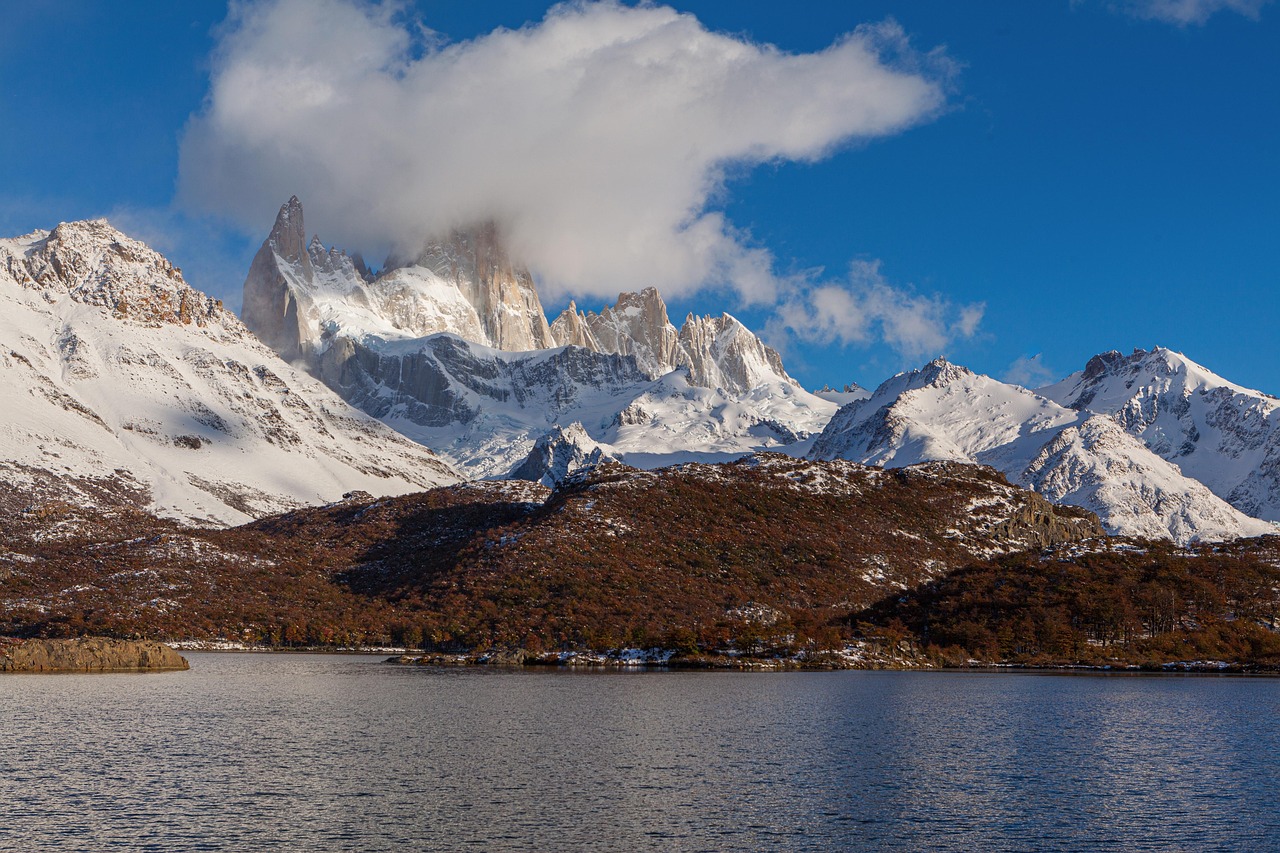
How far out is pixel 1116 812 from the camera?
44750 mm

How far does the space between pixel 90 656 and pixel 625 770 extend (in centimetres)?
8110

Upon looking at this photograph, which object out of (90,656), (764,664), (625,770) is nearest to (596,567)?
(764,664)

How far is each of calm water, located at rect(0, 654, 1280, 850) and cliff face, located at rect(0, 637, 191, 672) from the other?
22.7 meters

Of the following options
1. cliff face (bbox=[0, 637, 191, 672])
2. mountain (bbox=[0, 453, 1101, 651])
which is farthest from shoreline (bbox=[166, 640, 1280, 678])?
cliff face (bbox=[0, 637, 191, 672])

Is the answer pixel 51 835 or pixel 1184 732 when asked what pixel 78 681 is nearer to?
pixel 51 835

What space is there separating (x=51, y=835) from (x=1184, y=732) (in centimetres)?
5760

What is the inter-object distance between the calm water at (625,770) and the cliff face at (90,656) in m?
22.7

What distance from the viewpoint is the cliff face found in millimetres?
112375

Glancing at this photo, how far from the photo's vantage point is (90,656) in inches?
4537

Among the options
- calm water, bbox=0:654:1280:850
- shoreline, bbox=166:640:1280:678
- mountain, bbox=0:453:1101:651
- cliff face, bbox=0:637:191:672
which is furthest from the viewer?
mountain, bbox=0:453:1101:651

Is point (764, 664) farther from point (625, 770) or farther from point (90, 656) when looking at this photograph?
point (625, 770)

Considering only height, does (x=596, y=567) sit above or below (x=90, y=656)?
above

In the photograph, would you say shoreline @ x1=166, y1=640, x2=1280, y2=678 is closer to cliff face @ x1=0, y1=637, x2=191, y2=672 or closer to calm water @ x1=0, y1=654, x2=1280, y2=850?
cliff face @ x1=0, y1=637, x2=191, y2=672

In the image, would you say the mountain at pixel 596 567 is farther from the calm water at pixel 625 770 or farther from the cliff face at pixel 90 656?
the calm water at pixel 625 770
